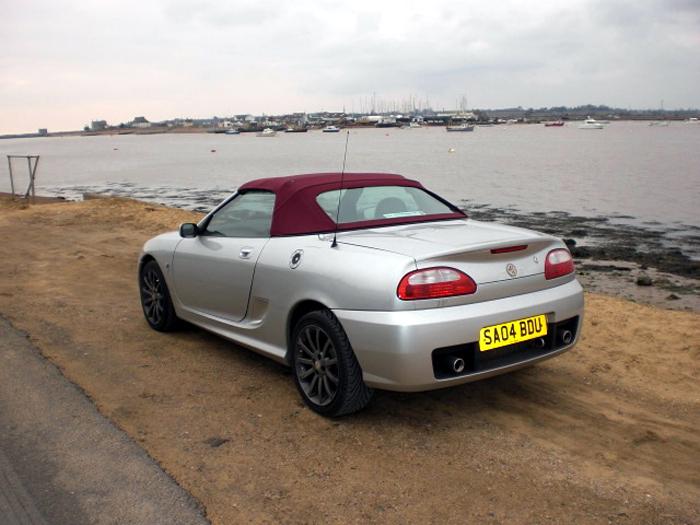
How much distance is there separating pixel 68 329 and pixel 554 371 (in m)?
4.37

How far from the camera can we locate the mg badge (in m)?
4.32

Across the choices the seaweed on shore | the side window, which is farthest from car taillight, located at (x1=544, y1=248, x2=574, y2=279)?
the seaweed on shore

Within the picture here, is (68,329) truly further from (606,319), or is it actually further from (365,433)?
(606,319)

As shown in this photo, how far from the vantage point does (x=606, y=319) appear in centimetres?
708

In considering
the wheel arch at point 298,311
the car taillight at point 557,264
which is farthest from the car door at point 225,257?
the car taillight at point 557,264

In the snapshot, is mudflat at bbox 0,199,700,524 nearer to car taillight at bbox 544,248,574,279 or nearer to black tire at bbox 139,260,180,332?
black tire at bbox 139,260,180,332

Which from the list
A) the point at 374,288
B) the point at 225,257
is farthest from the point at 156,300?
the point at 374,288

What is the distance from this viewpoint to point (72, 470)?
11.7ft

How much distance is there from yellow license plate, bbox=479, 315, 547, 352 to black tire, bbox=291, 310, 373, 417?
0.75 meters

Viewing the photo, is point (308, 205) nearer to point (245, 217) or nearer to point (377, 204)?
point (377, 204)

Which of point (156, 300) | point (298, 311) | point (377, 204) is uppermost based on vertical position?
point (377, 204)

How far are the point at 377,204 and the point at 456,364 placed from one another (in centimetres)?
154

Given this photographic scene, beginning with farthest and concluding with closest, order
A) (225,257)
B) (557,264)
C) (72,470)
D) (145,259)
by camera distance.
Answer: (145,259) → (225,257) → (557,264) → (72,470)

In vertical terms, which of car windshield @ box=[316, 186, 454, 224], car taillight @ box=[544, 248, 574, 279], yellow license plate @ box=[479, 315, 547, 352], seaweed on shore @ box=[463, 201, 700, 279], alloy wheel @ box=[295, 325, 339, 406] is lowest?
seaweed on shore @ box=[463, 201, 700, 279]
